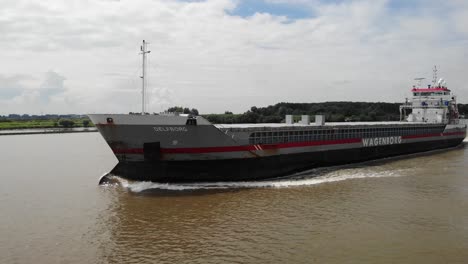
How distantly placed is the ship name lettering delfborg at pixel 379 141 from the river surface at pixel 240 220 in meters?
7.17

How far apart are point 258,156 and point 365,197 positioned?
6.04m

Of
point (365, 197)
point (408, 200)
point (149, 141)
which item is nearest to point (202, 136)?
point (149, 141)

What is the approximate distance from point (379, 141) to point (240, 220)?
21.0 meters

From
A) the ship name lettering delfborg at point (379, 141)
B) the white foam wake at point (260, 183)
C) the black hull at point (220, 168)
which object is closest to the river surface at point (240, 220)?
the white foam wake at point (260, 183)

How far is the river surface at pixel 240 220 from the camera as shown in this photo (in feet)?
36.6

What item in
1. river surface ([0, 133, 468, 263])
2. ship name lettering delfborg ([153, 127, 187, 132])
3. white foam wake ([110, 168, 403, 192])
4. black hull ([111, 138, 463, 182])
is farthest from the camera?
black hull ([111, 138, 463, 182])

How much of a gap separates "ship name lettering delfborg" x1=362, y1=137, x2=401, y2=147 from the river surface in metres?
7.17

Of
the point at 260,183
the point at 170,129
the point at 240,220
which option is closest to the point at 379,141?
the point at 260,183

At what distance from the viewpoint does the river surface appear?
11.1 m

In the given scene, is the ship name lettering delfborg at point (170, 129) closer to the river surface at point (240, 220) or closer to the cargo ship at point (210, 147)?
the cargo ship at point (210, 147)

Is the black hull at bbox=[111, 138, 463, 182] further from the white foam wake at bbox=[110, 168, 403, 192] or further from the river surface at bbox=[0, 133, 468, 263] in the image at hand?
the river surface at bbox=[0, 133, 468, 263]

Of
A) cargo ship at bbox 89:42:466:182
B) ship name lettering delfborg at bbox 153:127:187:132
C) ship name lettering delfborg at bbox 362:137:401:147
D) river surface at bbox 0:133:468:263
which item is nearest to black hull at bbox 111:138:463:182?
cargo ship at bbox 89:42:466:182

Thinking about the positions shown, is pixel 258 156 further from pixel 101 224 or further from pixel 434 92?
pixel 434 92

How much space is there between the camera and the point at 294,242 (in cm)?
1191
